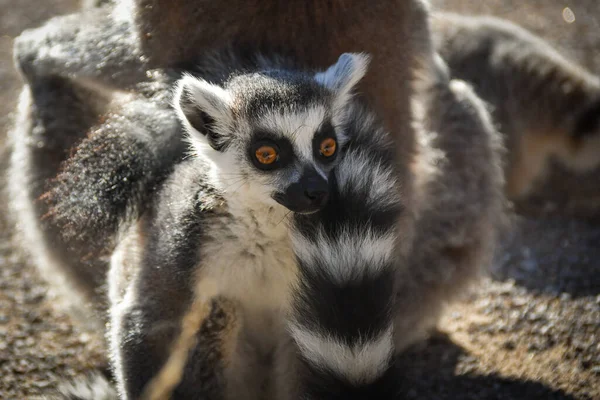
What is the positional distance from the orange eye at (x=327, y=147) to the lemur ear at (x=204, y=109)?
41cm

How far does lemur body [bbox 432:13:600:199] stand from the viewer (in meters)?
5.81

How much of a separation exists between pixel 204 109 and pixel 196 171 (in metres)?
0.27

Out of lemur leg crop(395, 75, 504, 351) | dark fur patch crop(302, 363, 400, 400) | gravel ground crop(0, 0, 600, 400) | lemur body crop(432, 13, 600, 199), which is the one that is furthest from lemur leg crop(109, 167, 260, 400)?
lemur body crop(432, 13, 600, 199)

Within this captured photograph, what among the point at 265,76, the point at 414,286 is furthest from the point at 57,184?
the point at 414,286

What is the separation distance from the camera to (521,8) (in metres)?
8.27

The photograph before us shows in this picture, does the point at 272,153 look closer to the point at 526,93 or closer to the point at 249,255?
the point at 249,255

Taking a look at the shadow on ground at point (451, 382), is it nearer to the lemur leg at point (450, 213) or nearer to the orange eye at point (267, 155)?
the lemur leg at point (450, 213)

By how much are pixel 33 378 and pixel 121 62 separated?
1.68 meters

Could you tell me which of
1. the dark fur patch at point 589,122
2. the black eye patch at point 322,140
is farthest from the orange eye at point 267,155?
the dark fur patch at point 589,122

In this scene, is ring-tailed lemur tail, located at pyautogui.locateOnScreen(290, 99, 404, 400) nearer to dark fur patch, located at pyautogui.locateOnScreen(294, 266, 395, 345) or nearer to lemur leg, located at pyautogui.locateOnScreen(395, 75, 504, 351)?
dark fur patch, located at pyautogui.locateOnScreen(294, 266, 395, 345)

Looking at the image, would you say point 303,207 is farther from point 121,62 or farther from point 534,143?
point 534,143

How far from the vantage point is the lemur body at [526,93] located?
19.1 feet

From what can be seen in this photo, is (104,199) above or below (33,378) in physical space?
above

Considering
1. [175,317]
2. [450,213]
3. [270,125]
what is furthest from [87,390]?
[450,213]
